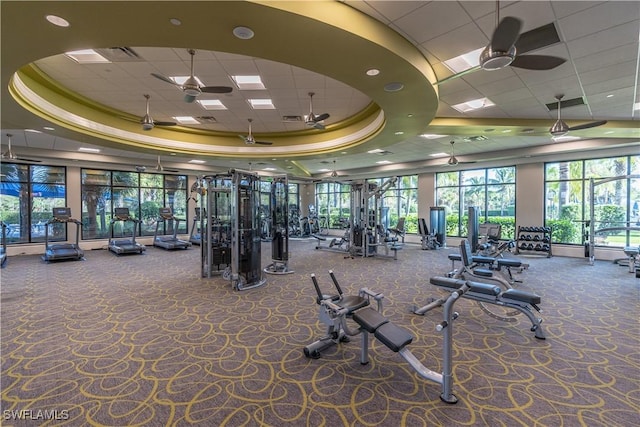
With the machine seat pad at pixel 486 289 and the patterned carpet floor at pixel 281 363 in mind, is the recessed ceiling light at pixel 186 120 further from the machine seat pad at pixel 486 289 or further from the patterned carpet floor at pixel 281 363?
the machine seat pad at pixel 486 289

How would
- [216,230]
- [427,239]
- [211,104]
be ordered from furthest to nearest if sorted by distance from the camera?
[427,239] → [216,230] → [211,104]

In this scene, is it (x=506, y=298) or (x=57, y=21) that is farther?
(x=506, y=298)

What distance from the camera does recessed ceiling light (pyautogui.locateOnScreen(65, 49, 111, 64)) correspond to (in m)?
4.15

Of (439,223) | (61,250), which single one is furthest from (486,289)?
(61,250)

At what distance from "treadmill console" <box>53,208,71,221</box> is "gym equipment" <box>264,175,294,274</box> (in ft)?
21.0

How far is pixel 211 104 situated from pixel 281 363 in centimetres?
538

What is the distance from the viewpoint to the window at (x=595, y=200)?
8.38 m

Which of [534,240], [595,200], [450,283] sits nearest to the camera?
[450,283]

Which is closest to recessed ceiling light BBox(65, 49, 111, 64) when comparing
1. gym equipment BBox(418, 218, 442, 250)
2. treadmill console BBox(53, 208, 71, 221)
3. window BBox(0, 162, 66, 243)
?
treadmill console BBox(53, 208, 71, 221)

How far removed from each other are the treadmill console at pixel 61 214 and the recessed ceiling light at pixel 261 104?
6.84m

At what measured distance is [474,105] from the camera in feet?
18.4

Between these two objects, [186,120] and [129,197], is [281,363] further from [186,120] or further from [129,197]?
[129,197]

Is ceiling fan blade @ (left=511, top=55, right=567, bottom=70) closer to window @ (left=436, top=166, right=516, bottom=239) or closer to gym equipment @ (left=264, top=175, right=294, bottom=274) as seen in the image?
gym equipment @ (left=264, top=175, right=294, bottom=274)

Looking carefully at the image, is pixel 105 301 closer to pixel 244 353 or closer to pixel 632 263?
pixel 244 353
